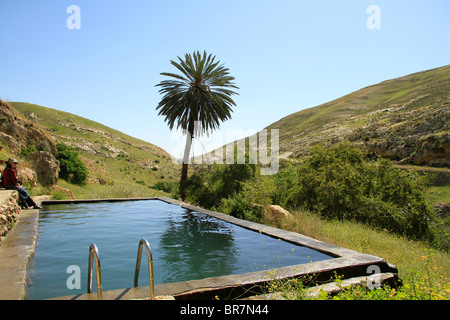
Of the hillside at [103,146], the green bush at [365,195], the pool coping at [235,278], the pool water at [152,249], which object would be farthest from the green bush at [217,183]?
the hillside at [103,146]

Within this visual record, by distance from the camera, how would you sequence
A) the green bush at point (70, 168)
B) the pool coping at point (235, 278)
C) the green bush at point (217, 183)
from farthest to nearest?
the green bush at point (70, 168)
the green bush at point (217, 183)
the pool coping at point (235, 278)

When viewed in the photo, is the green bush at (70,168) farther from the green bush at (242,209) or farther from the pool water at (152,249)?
the green bush at (242,209)

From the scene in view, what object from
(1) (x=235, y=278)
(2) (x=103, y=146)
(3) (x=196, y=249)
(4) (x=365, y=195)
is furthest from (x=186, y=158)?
(2) (x=103, y=146)

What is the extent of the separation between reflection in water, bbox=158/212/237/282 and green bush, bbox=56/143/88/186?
18977 millimetres

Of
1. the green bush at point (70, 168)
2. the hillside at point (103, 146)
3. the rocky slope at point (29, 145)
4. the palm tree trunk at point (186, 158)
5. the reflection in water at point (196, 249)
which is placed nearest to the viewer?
the reflection in water at point (196, 249)

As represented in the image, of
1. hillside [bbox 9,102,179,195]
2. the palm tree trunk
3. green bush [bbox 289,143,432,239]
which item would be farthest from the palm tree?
hillside [bbox 9,102,179,195]

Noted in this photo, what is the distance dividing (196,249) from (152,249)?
3.15 feet

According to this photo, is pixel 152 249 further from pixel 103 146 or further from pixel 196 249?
pixel 103 146

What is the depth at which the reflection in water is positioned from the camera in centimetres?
518

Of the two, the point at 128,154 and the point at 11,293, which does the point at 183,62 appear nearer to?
the point at 11,293

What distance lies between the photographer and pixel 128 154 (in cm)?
7350

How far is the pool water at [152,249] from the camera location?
4.80 metres

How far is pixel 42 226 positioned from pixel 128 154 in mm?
67714

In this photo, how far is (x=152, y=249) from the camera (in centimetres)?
654
